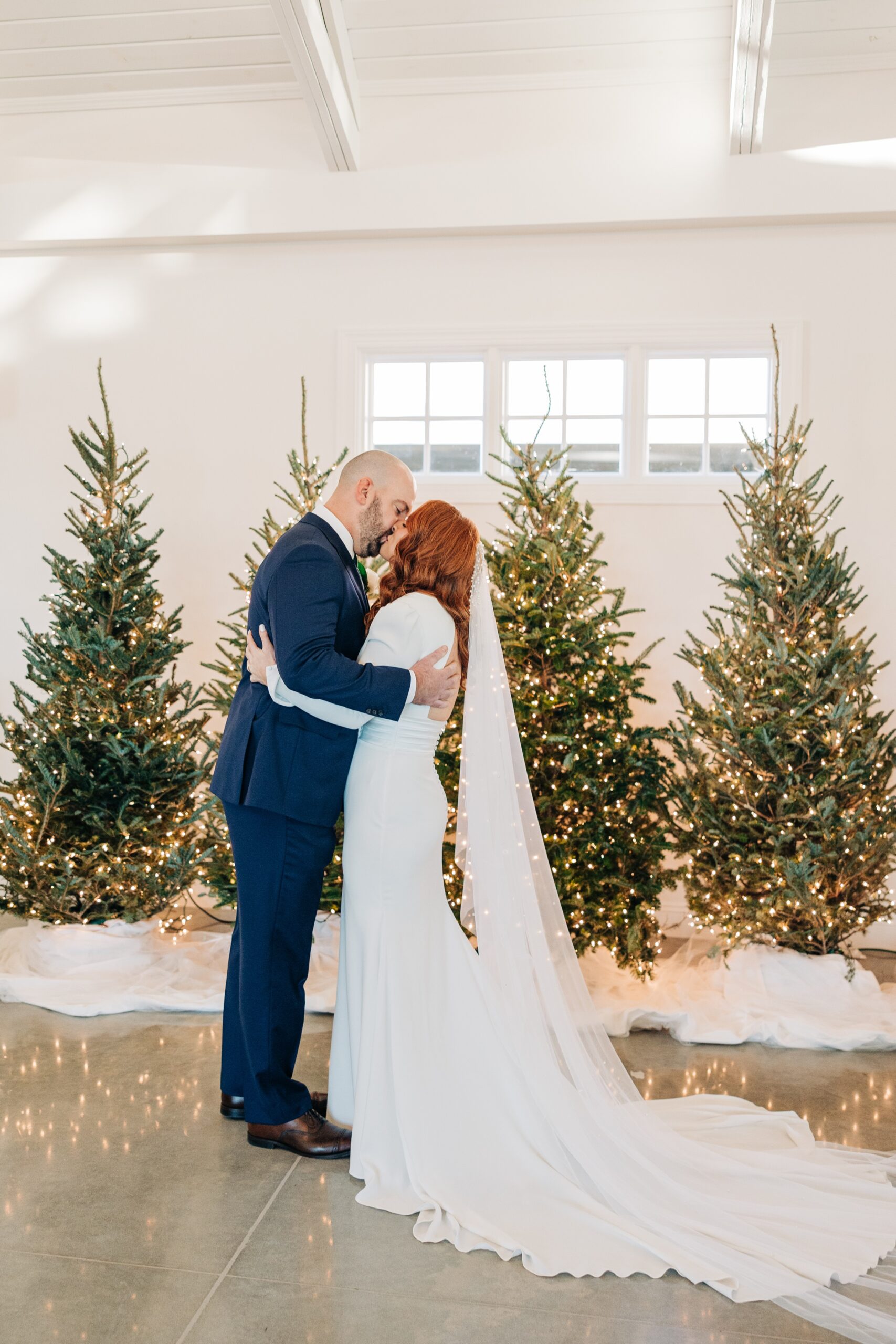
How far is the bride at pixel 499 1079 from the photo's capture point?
8.38 feet

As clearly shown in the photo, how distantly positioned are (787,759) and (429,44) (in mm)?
4522

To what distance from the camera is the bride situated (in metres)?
2.55

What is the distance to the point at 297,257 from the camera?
21.0ft

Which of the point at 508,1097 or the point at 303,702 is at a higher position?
the point at 303,702

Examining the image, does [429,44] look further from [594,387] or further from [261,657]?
[261,657]

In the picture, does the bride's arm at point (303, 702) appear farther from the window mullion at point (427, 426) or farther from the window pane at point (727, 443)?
the window pane at point (727, 443)

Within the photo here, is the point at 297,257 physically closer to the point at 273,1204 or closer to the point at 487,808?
the point at 487,808

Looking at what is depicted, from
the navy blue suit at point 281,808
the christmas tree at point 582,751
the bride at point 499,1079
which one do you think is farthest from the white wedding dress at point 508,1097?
the christmas tree at point 582,751

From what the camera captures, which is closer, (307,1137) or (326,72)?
(307,1137)

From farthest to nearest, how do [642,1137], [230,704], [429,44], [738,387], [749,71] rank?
[738,387] < [429,44] < [749,71] < [230,704] < [642,1137]

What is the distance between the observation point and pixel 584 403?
20.9 feet

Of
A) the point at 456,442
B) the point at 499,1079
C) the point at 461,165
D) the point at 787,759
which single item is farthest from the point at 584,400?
the point at 499,1079

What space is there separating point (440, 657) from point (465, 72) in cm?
468

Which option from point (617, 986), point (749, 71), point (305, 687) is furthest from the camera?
point (749, 71)
